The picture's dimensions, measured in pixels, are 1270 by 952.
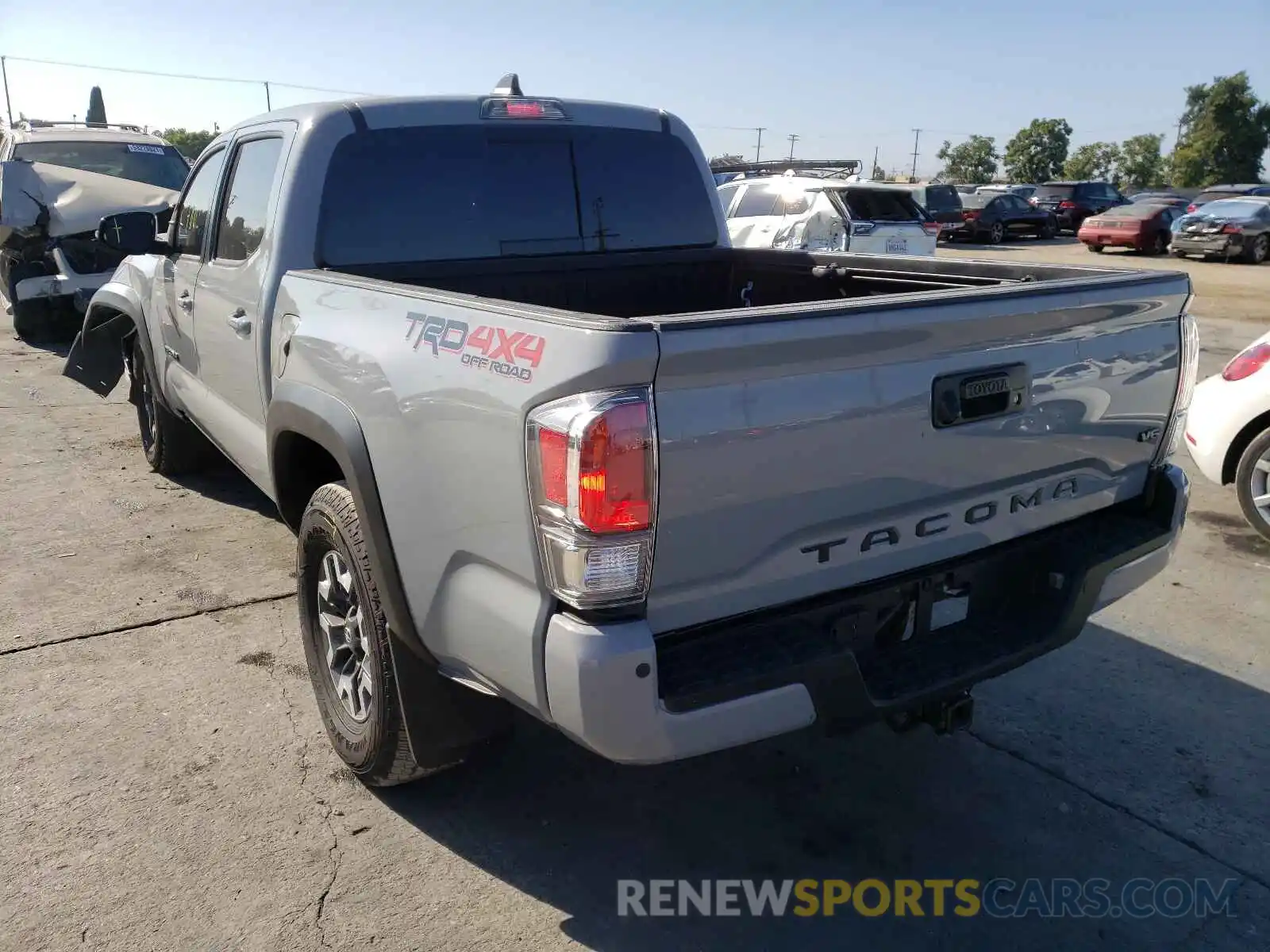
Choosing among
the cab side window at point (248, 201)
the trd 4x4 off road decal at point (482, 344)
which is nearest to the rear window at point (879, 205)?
the cab side window at point (248, 201)

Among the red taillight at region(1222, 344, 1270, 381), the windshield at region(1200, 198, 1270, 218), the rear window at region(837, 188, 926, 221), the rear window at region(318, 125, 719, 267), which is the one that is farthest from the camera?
the windshield at region(1200, 198, 1270, 218)

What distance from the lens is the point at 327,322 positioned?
3068 mm

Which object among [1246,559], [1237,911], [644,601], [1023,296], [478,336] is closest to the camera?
[644,601]

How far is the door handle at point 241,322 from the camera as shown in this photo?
12.5 ft

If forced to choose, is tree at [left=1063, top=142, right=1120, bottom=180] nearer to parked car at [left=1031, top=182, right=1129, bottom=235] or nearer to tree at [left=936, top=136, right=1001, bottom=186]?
tree at [left=936, top=136, right=1001, bottom=186]

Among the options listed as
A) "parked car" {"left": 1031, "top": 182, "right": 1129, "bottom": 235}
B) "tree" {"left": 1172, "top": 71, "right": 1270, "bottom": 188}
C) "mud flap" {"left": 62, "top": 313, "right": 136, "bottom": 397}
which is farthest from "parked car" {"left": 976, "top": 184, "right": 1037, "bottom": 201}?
"tree" {"left": 1172, "top": 71, "right": 1270, "bottom": 188}

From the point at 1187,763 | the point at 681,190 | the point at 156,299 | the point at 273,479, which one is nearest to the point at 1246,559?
the point at 1187,763

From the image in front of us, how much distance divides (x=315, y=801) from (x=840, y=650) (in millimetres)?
1798

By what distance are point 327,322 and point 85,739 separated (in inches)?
67.4

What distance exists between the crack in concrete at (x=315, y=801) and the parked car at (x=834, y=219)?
35.3ft

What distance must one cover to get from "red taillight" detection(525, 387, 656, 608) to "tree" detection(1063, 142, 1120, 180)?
7585cm

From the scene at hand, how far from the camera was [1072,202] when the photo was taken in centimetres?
3259

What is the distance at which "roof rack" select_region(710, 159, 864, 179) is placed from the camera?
1501 centimetres

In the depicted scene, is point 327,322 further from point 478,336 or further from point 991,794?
point 991,794
